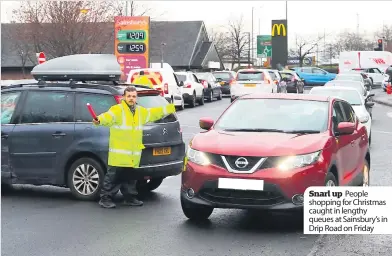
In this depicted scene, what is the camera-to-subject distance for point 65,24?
44125 millimetres

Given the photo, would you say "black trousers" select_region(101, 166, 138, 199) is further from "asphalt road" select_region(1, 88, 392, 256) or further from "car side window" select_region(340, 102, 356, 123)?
"car side window" select_region(340, 102, 356, 123)

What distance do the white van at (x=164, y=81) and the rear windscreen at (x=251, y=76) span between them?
3091mm

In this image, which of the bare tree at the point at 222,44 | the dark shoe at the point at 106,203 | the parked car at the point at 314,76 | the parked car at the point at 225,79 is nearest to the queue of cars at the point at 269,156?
the dark shoe at the point at 106,203

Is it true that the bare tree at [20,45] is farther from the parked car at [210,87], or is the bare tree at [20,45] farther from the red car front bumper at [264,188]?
the red car front bumper at [264,188]

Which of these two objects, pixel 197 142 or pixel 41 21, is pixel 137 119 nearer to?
pixel 197 142

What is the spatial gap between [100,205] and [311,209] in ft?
11.5

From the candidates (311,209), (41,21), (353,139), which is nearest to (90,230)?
(311,209)

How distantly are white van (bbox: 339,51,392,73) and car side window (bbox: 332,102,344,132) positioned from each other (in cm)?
5457

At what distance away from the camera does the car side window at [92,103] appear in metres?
10.0

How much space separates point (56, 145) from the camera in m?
10.0

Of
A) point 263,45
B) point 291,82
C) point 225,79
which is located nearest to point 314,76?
point 225,79

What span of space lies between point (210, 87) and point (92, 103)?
90.7 ft

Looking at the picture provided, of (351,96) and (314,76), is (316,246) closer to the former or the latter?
(351,96)

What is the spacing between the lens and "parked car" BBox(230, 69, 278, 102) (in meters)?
30.9
